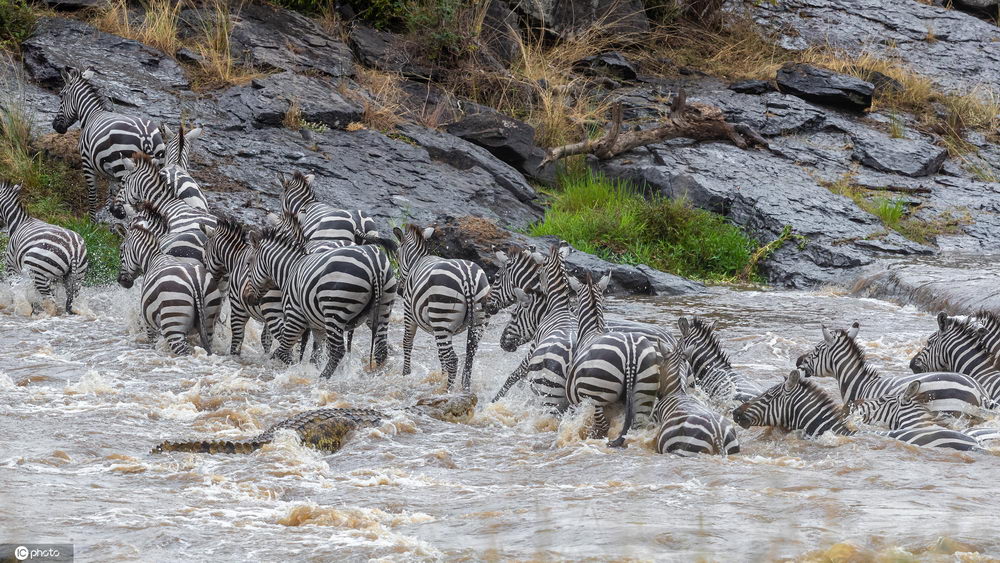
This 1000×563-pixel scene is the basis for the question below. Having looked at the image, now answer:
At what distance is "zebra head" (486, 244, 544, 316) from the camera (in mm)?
8344

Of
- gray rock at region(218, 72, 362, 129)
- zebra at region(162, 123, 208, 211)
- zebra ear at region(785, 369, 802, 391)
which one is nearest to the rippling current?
zebra ear at region(785, 369, 802, 391)

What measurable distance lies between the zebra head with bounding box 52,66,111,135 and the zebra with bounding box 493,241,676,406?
7644mm

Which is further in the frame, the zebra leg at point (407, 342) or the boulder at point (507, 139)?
the boulder at point (507, 139)

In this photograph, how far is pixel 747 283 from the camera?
1410 centimetres

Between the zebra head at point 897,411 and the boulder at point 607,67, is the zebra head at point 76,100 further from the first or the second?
the zebra head at point 897,411

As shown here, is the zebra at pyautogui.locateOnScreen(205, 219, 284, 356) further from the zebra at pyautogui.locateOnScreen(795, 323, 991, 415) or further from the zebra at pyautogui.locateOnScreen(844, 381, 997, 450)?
the zebra at pyautogui.locateOnScreen(844, 381, 997, 450)

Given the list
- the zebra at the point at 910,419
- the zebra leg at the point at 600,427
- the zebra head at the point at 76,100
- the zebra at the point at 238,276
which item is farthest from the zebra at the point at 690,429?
the zebra head at the point at 76,100

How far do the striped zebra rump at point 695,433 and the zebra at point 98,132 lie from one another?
860cm

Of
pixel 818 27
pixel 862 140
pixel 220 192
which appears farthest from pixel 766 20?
pixel 220 192

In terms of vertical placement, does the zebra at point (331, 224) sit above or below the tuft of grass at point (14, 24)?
below

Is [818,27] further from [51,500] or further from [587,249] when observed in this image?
[51,500]

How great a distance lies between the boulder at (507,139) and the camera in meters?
16.5

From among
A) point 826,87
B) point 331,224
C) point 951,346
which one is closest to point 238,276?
point 331,224

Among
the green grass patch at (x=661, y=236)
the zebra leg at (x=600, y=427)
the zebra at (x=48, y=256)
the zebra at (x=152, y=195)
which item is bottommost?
the zebra at (x=48, y=256)
